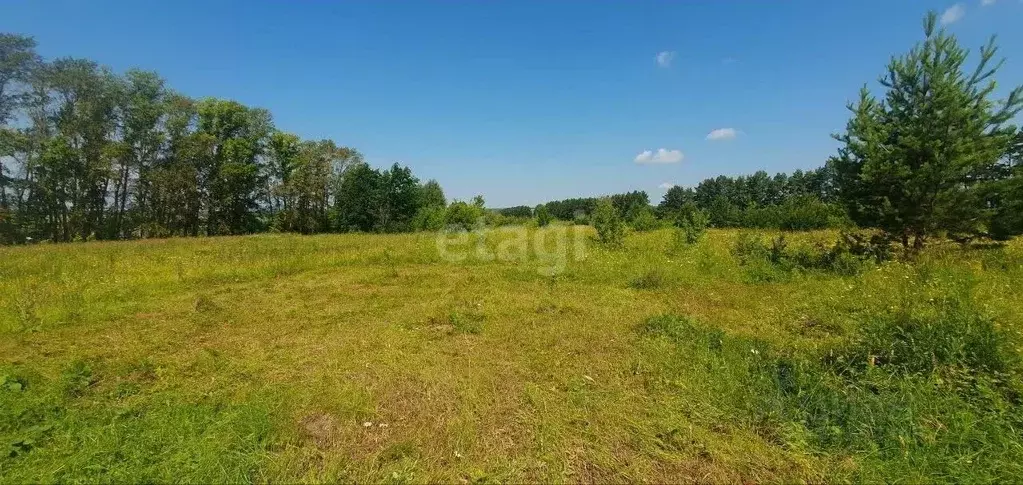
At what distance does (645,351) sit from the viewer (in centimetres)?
456

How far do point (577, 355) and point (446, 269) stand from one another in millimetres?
7076

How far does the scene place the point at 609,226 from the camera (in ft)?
46.4

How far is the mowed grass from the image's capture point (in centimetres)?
258

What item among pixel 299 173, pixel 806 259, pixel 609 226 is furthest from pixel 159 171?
pixel 806 259

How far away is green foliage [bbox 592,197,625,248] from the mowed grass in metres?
6.45

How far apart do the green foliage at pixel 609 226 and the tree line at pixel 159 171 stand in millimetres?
20089

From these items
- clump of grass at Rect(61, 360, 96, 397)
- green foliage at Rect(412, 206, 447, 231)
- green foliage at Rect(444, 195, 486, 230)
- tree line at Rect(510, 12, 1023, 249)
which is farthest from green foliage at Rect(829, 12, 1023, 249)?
green foliage at Rect(412, 206, 447, 231)

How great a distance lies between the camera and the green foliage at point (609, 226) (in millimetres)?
14027

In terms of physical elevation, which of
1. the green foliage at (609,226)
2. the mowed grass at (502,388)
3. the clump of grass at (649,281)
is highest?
the green foliage at (609,226)

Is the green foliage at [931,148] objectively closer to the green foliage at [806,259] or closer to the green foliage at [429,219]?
the green foliage at [806,259]

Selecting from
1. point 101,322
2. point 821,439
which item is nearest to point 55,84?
point 101,322

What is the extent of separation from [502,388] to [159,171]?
113ft

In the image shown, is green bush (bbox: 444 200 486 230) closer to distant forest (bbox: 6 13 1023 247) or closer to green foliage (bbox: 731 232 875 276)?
distant forest (bbox: 6 13 1023 247)

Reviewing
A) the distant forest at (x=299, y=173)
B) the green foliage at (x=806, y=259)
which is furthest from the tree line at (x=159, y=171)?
the green foliage at (x=806, y=259)
